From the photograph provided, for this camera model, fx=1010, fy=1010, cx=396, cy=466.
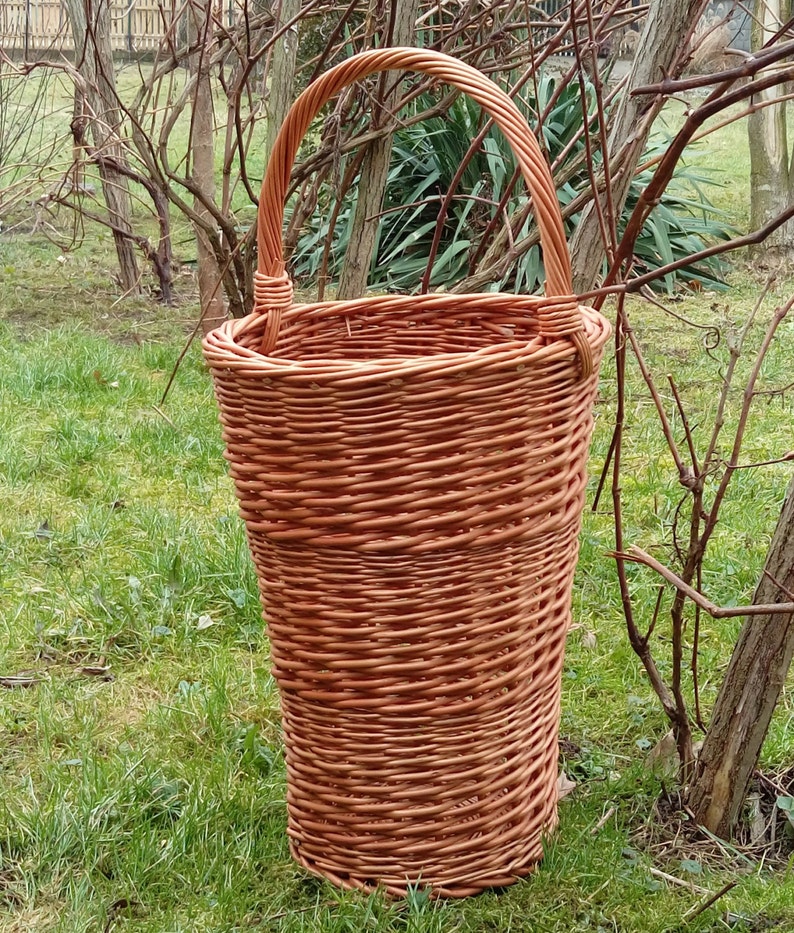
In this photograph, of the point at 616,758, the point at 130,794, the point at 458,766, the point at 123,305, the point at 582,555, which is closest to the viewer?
the point at 458,766

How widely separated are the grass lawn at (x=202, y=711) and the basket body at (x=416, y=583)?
119 mm

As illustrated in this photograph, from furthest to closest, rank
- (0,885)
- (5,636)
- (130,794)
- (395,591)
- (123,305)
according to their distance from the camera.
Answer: (123,305)
(5,636)
(130,794)
(0,885)
(395,591)

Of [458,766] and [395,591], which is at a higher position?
[395,591]

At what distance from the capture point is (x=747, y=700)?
5.73 ft

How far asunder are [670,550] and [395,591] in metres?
1.60

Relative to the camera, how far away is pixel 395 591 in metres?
1.51

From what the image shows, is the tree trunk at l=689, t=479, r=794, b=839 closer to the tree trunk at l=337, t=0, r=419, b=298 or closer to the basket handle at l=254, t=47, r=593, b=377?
the basket handle at l=254, t=47, r=593, b=377

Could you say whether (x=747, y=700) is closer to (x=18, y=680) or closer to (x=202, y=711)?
(x=202, y=711)

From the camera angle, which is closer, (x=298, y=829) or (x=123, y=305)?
(x=298, y=829)

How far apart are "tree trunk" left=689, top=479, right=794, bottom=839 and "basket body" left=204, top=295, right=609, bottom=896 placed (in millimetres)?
289

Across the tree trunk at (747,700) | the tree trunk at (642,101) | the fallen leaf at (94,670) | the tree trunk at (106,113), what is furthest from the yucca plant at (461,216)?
the tree trunk at (747,700)

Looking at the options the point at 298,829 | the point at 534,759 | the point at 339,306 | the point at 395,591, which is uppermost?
the point at 339,306

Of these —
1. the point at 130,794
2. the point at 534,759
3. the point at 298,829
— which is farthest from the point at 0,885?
the point at 534,759

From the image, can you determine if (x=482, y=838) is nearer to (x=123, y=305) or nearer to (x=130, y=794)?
(x=130, y=794)
